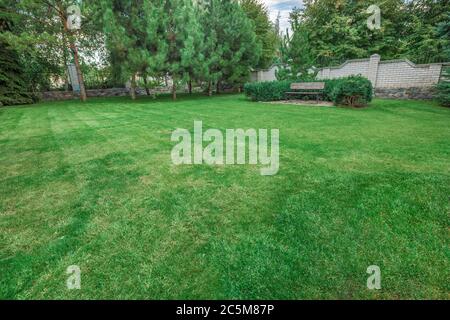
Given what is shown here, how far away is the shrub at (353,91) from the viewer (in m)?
9.34

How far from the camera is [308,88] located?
11953mm

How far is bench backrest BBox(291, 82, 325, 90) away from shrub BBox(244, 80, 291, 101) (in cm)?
52

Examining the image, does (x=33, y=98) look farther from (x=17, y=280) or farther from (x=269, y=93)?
(x=17, y=280)

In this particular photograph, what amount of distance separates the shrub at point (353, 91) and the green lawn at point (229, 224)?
18.1 ft

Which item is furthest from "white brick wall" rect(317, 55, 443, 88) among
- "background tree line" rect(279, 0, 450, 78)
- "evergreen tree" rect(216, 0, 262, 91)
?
"evergreen tree" rect(216, 0, 262, 91)

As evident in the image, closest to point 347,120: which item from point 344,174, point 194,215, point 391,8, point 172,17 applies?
point 344,174

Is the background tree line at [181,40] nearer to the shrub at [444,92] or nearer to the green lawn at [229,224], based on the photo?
the shrub at [444,92]

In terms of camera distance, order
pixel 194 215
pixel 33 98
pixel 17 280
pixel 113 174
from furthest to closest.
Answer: pixel 33 98
pixel 113 174
pixel 194 215
pixel 17 280

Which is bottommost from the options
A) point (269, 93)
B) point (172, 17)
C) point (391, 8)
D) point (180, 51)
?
point (269, 93)

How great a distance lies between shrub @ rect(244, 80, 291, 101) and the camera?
13359 millimetres

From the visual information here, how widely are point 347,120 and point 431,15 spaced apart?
60.8 feet

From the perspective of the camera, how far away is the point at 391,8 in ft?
61.0

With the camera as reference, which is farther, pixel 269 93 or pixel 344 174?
pixel 269 93
